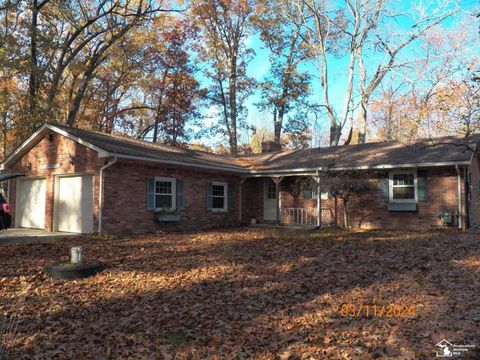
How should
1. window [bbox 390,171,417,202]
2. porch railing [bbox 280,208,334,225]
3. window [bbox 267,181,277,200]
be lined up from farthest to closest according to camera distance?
window [bbox 267,181,277,200]
porch railing [bbox 280,208,334,225]
window [bbox 390,171,417,202]

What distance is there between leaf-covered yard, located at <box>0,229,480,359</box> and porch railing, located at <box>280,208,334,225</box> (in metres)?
7.00

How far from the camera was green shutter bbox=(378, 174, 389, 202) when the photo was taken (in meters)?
14.8

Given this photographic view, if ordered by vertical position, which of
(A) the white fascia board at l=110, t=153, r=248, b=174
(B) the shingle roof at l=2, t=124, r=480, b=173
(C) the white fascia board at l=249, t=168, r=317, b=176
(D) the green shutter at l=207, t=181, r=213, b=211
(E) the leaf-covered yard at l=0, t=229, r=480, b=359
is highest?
(B) the shingle roof at l=2, t=124, r=480, b=173

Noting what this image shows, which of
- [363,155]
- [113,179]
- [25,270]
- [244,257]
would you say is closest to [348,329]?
[244,257]

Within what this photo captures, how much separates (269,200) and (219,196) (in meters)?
2.60

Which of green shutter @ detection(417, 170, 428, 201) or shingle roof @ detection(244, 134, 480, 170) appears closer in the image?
shingle roof @ detection(244, 134, 480, 170)

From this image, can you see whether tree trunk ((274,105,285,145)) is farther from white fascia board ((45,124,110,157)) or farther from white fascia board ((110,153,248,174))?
white fascia board ((45,124,110,157))

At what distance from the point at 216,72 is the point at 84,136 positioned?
59.9 feet

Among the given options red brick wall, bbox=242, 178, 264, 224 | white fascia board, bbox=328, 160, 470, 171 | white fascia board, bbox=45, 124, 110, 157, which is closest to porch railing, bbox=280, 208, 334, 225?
red brick wall, bbox=242, 178, 264, 224

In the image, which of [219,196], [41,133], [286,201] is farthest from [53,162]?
[286,201]

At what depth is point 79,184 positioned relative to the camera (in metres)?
13.4

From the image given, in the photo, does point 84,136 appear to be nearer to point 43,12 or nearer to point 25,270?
point 25,270

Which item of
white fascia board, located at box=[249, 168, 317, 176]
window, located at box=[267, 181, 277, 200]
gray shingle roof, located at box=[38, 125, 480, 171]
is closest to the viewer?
gray shingle roof, located at box=[38, 125, 480, 171]

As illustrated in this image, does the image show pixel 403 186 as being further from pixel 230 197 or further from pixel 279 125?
pixel 279 125
